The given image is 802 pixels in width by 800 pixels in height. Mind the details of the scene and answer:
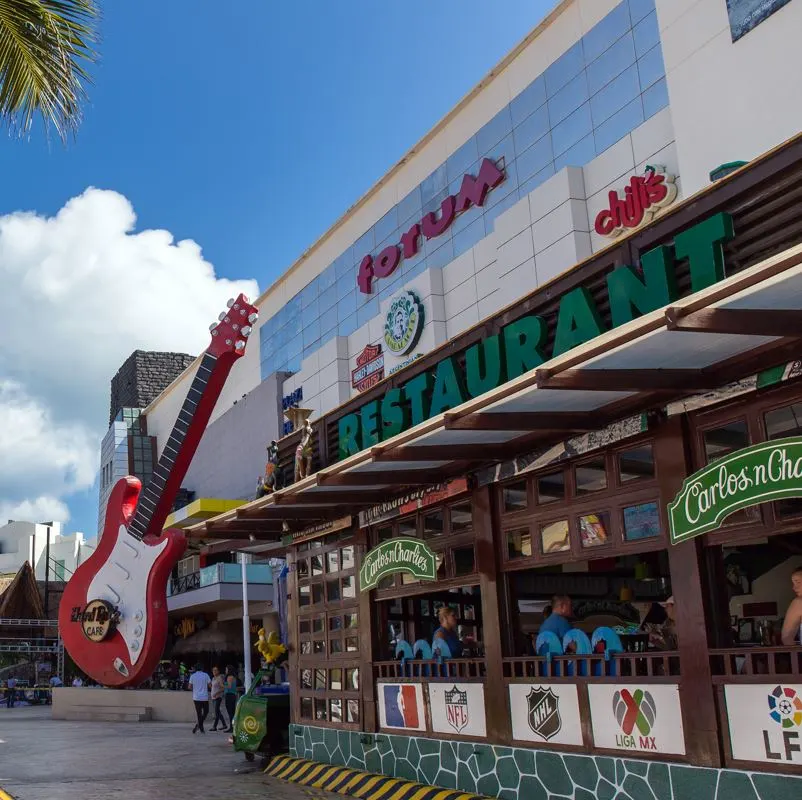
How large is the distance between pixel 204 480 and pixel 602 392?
33.9m

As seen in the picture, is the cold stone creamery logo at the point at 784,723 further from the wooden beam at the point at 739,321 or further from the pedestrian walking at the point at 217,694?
the pedestrian walking at the point at 217,694

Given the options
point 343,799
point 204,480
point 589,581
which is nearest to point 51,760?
point 343,799

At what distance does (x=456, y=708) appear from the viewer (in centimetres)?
986

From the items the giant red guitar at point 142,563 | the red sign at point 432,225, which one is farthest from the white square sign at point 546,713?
the red sign at point 432,225

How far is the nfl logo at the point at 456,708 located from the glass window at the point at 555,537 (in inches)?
78.5

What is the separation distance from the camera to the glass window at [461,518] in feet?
33.1

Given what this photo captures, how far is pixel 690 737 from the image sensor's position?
7070mm

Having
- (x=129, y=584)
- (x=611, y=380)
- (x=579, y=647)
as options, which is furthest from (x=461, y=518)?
(x=129, y=584)

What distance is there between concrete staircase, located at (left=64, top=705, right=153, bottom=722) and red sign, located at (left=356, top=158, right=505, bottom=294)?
13.9 m

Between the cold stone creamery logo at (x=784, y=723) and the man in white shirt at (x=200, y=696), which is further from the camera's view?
the man in white shirt at (x=200, y=696)

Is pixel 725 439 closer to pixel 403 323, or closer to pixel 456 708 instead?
pixel 456 708

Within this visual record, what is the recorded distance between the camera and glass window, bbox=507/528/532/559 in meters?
9.13

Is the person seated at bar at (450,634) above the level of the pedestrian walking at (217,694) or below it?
above

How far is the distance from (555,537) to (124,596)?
490 inches
